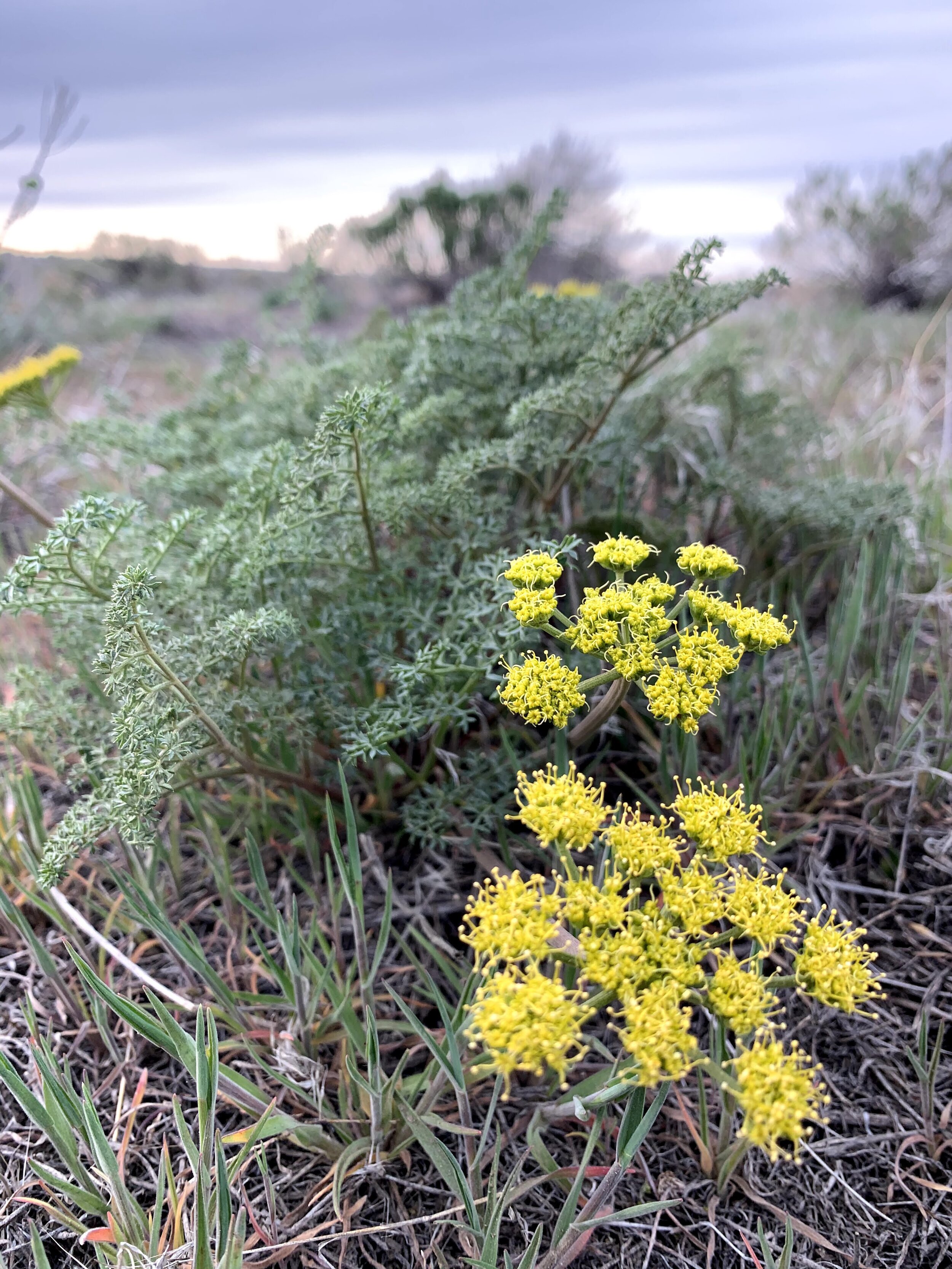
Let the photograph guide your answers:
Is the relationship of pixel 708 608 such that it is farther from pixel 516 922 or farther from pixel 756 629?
pixel 516 922

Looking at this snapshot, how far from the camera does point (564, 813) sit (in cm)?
101

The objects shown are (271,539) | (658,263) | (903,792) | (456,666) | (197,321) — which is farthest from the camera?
(658,263)

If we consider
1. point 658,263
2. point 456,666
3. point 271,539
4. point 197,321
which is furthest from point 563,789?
point 658,263

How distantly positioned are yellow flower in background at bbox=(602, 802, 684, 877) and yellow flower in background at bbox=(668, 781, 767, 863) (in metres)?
0.04

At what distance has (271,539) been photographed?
1.42 meters

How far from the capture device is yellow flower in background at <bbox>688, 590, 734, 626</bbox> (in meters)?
1.15

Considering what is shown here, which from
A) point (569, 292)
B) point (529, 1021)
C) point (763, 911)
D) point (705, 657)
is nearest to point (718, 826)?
point (763, 911)

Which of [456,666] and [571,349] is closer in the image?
[456,666]

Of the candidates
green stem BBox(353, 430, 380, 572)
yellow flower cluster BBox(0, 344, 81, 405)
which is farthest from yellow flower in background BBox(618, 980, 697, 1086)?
yellow flower cluster BBox(0, 344, 81, 405)

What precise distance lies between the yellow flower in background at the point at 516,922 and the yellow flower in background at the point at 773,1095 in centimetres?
23

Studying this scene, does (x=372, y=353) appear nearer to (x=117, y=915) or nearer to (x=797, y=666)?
(x=797, y=666)

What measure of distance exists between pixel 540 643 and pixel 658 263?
10.5m

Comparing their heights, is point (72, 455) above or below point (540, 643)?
above

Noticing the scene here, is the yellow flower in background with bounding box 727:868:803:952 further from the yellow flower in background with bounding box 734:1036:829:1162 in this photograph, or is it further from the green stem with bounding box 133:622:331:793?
the green stem with bounding box 133:622:331:793
